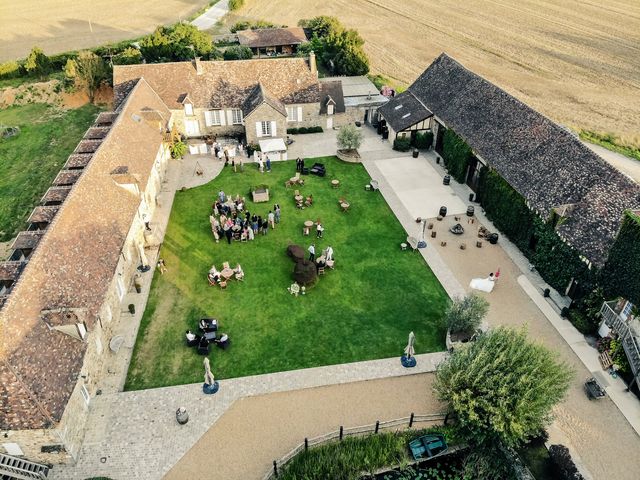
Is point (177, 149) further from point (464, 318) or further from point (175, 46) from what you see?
point (464, 318)

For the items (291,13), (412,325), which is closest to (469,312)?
(412,325)

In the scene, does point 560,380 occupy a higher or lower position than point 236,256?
higher

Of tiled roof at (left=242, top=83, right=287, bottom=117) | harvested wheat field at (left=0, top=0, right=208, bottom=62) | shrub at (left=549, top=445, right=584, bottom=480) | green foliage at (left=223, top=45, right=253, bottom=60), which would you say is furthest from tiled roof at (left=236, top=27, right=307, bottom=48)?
shrub at (left=549, top=445, right=584, bottom=480)

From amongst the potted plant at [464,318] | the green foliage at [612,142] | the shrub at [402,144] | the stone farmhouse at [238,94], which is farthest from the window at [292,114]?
the green foliage at [612,142]

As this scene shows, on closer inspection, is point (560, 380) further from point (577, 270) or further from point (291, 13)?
point (291, 13)

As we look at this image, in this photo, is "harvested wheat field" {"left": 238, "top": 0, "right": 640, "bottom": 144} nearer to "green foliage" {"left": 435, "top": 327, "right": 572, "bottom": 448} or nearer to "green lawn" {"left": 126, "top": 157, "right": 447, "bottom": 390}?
"green lawn" {"left": 126, "top": 157, "right": 447, "bottom": 390}

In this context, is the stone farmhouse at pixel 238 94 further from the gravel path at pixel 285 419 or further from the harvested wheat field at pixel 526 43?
the gravel path at pixel 285 419
